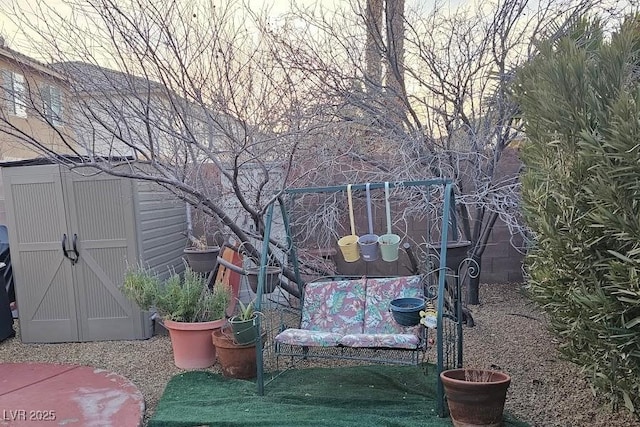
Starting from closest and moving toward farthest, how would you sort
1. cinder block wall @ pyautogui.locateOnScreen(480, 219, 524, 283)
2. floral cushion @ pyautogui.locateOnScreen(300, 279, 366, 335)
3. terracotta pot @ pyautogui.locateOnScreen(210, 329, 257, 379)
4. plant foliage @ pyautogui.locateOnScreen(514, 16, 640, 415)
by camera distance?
plant foliage @ pyautogui.locateOnScreen(514, 16, 640, 415), terracotta pot @ pyautogui.locateOnScreen(210, 329, 257, 379), floral cushion @ pyautogui.locateOnScreen(300, 279, 366, 335), cinder block wall @ pyautogui.locateOnScreen(480, 219, 524, 283)

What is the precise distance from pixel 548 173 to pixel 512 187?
5.83 feet

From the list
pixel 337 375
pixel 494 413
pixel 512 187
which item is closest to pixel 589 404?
pixel 494 413

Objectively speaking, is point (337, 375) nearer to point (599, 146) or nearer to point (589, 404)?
point (589, 404)

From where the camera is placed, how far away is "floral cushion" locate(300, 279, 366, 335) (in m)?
3.75

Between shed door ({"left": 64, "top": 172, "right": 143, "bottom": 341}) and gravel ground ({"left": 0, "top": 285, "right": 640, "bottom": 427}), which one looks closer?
gravel ground ({"left": 0, "top": 285, "right": 640, "bottom": 427})

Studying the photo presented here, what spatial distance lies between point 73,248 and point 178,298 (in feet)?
4.15

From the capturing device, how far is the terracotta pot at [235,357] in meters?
3.62

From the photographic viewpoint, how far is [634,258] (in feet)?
6.95

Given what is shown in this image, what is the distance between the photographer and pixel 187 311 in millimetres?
3941

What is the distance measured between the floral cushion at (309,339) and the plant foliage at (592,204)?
1345mm

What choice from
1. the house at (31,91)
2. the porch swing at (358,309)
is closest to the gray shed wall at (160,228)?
the house at (31,91)

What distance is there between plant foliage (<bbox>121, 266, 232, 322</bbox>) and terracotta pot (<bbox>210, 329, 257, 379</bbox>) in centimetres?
34

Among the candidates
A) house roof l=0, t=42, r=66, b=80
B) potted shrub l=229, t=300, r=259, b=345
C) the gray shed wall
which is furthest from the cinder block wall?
house roof l=0, t=42, r=66, b=80

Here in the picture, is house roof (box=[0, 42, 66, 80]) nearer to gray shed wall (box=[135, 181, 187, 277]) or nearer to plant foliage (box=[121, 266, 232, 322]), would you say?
gray shed wall (box=[135, 181, 187, 277])
